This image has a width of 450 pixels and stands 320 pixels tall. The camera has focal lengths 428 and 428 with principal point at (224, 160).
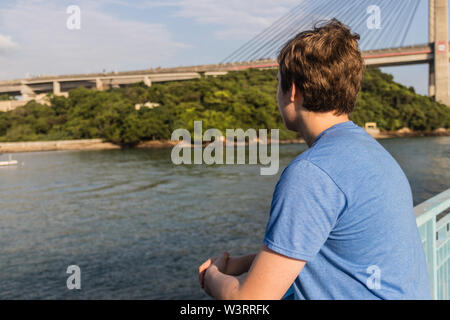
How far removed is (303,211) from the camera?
32.4 inches

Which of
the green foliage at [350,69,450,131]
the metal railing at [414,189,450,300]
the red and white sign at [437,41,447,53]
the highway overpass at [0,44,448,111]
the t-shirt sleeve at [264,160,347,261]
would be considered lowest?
the metal railing at [414,189,450,300]

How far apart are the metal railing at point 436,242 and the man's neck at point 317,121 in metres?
0.93

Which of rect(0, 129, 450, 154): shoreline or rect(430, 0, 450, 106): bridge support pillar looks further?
rect(0, 129, 450, 154): shoreline

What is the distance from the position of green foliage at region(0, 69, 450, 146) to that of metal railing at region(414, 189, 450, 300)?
36.5 m

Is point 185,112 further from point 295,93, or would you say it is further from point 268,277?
point 268,277

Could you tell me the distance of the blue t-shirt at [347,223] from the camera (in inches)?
32.6

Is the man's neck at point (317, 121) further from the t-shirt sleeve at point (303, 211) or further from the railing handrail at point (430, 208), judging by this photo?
the railing handrail at point (430, 208)

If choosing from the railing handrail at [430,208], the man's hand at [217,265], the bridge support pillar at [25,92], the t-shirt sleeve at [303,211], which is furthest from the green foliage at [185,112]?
the t-shirt sleeve at [303,211]

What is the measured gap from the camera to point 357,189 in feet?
2.81

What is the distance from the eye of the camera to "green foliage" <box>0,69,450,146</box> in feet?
133

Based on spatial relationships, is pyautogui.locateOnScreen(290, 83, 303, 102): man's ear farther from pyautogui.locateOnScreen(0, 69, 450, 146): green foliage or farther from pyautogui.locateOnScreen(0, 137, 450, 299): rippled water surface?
pyautogui.locateOnScreen(0, 69, 450, 146): green foliage

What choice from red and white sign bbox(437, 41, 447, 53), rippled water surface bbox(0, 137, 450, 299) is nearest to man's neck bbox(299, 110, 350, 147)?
rippled water surface bbox(0, 137, 450, 299)
